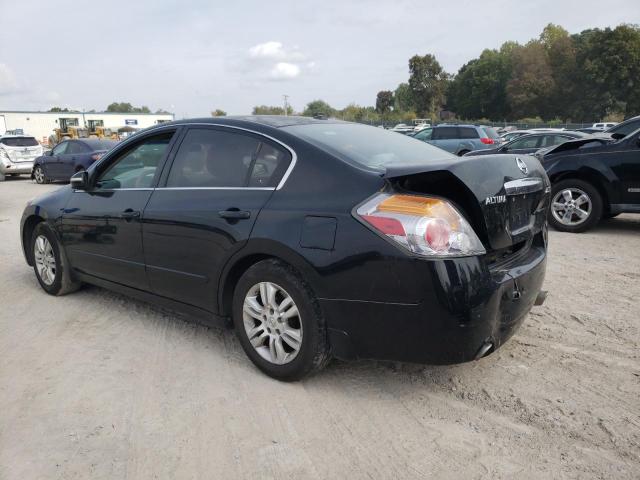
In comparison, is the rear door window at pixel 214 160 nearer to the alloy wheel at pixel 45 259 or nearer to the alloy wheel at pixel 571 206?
the alloy wheel at pixel 45 259

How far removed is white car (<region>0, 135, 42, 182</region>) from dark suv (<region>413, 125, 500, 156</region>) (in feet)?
48.8

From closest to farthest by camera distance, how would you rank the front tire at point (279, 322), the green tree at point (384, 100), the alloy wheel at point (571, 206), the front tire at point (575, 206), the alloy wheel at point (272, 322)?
the front tire at point (279, 322) → the alloy wheel at point (272, 322) → the front tire at point (575, 206) → the alloy wheel at point (571, 206) → the green tree at point (384, 100)

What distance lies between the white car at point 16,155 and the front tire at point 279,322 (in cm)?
1920

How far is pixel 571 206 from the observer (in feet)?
24.4

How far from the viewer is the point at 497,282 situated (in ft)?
8.86

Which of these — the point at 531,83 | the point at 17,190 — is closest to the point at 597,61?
the point at 531,83

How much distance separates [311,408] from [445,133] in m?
16.6

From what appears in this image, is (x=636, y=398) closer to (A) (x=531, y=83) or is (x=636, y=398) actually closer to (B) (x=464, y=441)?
(B) (x=464, y=441)

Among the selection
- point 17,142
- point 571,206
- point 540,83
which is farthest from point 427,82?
point 571,206

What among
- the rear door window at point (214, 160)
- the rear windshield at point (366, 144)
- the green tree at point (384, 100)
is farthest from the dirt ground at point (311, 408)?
Answer: the green tree at point (384, 100)

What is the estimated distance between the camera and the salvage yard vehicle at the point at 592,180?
22.7 feet

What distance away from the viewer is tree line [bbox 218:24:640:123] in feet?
205

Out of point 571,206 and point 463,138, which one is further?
point 463,138

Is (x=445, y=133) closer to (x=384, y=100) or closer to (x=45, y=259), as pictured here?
(x=45, y=259)
